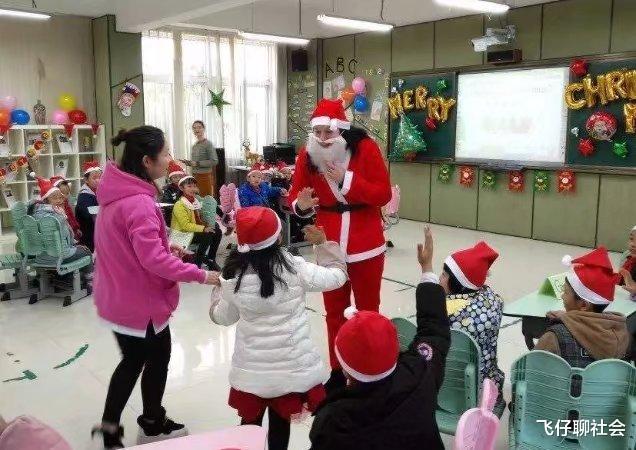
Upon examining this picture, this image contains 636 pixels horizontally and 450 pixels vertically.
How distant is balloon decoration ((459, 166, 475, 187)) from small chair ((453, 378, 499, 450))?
22.9 feet

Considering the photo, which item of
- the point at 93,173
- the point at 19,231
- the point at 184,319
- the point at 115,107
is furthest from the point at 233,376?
the point at 115,107

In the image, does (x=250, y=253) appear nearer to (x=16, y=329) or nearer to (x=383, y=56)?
(x=16, y=329)

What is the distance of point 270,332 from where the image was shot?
6.65ft

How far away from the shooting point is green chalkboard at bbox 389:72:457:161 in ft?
26.2

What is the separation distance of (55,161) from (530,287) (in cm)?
640

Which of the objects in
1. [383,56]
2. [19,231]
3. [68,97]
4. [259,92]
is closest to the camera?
[19,231]

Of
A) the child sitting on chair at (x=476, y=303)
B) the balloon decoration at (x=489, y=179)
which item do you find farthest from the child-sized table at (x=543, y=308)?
the balloon decoration at (x=489, y=179)

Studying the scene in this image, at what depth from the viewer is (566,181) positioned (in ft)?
22.8

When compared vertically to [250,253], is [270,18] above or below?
above

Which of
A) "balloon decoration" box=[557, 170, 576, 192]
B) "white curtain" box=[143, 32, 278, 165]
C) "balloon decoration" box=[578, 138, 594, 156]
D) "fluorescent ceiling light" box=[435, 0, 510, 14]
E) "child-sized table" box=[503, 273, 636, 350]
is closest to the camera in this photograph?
"child-sized table" box=[503, 273, 636, 350]

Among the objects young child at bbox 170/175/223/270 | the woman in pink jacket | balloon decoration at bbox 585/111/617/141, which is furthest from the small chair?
balloon decoration at bbox 585/111/617/141

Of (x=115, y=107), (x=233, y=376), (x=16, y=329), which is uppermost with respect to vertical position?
(x=115, y=107)

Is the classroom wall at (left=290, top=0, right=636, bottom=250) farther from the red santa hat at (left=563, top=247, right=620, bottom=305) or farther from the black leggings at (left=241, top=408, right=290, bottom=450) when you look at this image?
the black leggings at (left=241, top=408, right=290, bottom=450)

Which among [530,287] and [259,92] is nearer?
[530,287]
